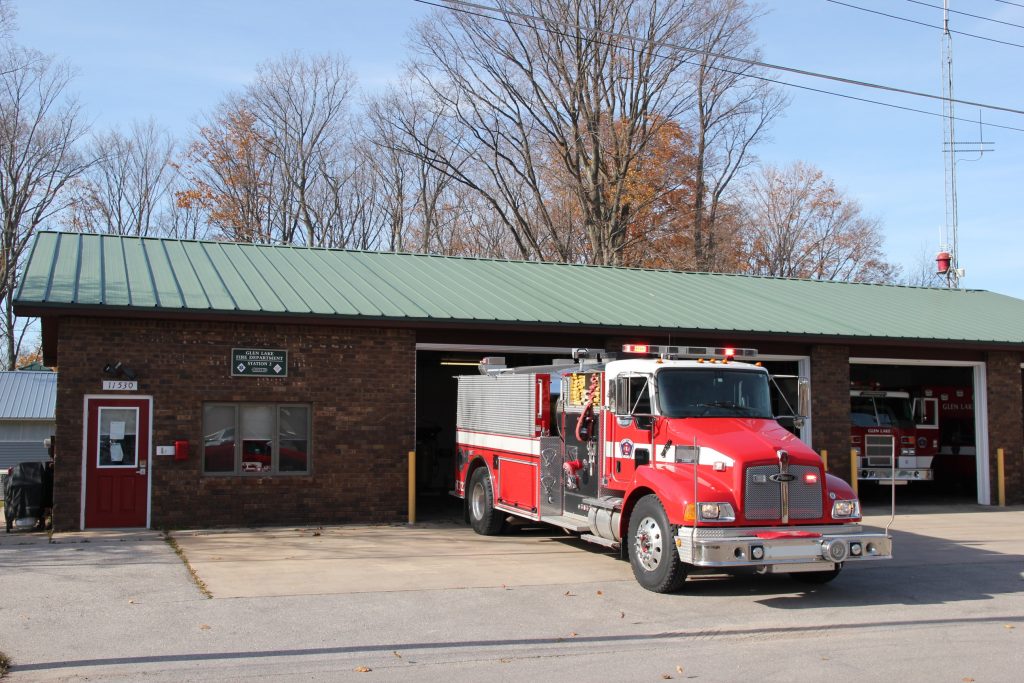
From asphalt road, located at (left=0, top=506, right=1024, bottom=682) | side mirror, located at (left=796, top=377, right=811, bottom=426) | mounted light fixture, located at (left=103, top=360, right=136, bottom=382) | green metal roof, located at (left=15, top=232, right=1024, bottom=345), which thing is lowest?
asphalt road, located at (left=0, top=506, right=1024, bottom=682)

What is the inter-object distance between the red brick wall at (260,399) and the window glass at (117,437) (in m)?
0.32

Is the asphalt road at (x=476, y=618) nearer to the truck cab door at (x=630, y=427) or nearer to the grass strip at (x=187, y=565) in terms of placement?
the grass strip at (x=187, y=565)

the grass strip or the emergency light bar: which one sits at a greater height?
the emergency light bar

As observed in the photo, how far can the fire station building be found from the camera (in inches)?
618

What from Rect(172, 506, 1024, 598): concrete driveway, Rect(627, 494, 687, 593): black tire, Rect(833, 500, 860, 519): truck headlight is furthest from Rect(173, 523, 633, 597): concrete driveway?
Rect(833, 500, 860, 519): truck headlight

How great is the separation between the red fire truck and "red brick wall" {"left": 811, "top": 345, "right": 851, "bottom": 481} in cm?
275

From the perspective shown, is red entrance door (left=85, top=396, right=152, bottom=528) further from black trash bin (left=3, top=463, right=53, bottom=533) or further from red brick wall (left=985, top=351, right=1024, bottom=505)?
red brick wall (left=985, top=351, right=1024, bottom=505)

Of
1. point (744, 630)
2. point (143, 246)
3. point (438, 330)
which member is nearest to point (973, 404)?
point (438, 330)

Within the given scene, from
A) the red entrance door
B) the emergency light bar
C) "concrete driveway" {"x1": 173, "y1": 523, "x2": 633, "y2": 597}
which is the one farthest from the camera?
the red entrance door

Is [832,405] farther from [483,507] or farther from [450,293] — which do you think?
[483,507]

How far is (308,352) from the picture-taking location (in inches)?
665

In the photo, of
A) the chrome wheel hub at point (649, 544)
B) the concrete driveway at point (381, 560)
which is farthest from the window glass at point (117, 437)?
the chrome wheel hub at point (649, 544)

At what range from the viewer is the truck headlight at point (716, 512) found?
10.2 m

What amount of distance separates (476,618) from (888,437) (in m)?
17.0
